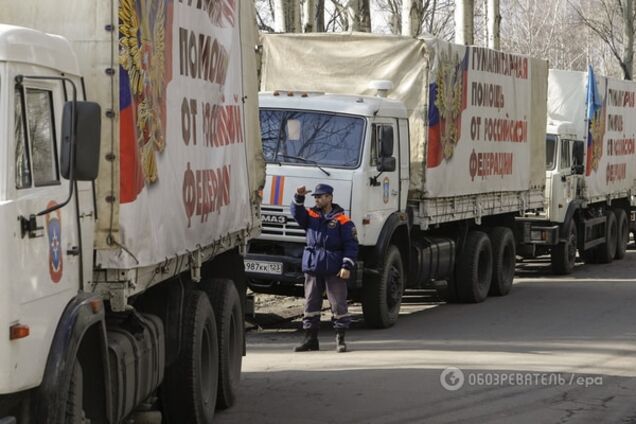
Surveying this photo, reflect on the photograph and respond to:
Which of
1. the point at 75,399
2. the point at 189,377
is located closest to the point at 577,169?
the point at 189,377

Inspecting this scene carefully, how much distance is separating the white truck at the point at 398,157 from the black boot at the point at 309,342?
1321 millimetres

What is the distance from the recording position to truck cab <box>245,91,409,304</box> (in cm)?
1461

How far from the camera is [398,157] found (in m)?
15.6

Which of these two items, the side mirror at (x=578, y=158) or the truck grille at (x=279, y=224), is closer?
the truck grille at (x=279, y=224)

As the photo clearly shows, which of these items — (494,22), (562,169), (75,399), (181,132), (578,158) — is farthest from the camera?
(494,22)

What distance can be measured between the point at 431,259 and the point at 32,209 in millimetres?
11765

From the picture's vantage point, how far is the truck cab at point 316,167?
1461cm

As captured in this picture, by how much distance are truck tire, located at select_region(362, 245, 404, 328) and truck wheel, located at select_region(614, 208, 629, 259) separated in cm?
1309

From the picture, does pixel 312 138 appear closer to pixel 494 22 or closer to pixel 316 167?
pixel 316 167

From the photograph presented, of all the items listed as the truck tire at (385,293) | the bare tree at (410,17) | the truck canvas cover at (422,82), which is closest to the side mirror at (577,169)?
the bare tree at (410,17)

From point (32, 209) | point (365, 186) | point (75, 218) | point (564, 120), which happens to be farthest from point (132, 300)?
point (564, 120)

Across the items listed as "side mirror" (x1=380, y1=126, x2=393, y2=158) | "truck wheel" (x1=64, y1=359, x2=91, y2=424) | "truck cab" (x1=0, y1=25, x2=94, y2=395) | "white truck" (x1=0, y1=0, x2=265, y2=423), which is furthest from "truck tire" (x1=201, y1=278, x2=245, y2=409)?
"side mirror" (x1=380, y1=126, x2=393, y2=158)

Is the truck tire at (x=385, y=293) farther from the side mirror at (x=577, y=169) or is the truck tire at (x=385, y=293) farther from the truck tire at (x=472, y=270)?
the side mirror at (x=577, y=169)

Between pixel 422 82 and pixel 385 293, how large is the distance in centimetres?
306
